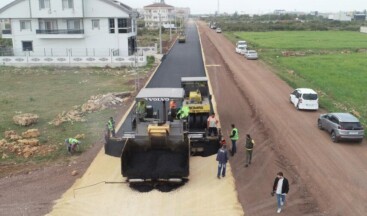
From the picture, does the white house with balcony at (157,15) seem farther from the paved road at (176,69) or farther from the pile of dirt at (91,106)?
the pile of dirt at (91,106)

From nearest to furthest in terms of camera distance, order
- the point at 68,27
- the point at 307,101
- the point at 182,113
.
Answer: the point at 182,113
the point at 307,101
the point at 68,27

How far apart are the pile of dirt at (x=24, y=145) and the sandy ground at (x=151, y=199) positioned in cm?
427

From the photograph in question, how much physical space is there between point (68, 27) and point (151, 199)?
4496cm

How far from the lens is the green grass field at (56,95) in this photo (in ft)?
79.4

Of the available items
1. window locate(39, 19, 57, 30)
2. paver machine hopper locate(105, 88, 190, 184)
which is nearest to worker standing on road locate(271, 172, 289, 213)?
paver machine hopper locate(105, 88, 190, 184)

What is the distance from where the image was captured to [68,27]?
56156 millimetres

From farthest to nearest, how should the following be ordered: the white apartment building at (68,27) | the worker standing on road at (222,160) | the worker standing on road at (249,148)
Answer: the white apartment building at (68,27) → the worker standing on road at (249,148) → the worker standing on road at (222,160)

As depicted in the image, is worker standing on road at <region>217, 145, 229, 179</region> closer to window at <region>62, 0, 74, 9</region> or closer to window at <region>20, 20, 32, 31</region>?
window at <region>62, 0, 74, 9</region>

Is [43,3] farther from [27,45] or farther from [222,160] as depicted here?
[222,160]

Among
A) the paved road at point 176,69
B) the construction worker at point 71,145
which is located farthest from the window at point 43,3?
the construction worker at point 71,145

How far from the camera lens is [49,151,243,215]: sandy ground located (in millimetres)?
14875

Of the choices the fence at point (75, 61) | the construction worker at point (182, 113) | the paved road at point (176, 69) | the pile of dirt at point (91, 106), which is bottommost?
the pile of dirt at point (91, 106)

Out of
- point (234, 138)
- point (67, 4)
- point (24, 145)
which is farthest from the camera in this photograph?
point (67, 4)

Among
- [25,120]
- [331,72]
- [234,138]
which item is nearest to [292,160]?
[234,138]
